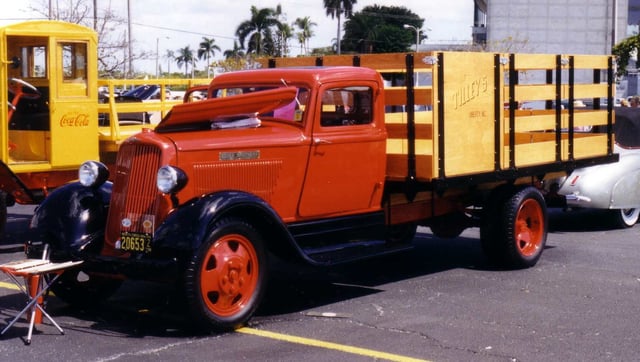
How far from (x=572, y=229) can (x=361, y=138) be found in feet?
18.5

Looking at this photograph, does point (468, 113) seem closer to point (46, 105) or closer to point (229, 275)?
point (229, 275)

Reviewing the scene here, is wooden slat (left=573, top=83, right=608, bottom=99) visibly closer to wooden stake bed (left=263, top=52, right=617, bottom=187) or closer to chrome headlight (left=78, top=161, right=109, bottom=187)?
wooden stake bed (left=263, top=52, right=617, bottom=187)

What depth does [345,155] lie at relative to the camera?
28.0 ft

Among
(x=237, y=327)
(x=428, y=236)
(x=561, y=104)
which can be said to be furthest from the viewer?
(x=428, y=236)

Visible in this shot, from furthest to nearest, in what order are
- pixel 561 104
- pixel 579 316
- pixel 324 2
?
pixel 324 2 < pixel 561 104 < pixel 579 316

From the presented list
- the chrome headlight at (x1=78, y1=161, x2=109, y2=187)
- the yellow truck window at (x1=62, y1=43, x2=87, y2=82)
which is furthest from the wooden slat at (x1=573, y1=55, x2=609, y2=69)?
the yellow truck window at (x1=62, y1=43, x2=87, y2=82)

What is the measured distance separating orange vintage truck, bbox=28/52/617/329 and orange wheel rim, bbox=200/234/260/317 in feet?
0.04

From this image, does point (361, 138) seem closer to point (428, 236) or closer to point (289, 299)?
point (289, 299)

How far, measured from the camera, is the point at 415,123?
9.03 metres

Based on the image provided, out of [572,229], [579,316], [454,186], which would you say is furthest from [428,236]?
[579,316]

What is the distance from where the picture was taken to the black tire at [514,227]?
9.84 metres

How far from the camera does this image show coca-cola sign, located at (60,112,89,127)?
11.7m

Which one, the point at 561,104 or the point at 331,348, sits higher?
the point at 561,104

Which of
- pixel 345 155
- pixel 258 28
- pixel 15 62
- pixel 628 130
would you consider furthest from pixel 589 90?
pixel 258 28
